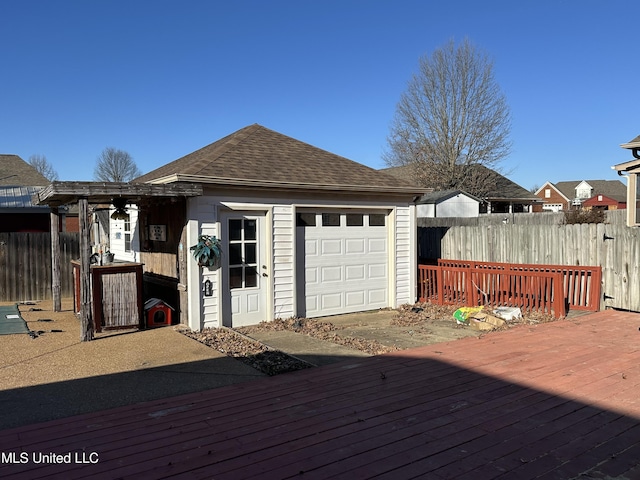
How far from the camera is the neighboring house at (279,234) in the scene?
27.8ft

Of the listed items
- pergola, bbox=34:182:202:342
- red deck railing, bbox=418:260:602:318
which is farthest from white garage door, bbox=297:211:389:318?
pergola, bbox=34:182:202:342

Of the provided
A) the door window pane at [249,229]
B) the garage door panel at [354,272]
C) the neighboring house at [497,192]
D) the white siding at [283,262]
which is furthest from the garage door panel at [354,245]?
the neighboring house at [497,192]

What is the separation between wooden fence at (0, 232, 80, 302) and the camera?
12.1 metres

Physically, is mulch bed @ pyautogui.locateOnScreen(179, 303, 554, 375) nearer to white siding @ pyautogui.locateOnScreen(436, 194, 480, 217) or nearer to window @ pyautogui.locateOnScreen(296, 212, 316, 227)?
window @ pyautogui.locateOnScreen(296, 212, 316, 227)

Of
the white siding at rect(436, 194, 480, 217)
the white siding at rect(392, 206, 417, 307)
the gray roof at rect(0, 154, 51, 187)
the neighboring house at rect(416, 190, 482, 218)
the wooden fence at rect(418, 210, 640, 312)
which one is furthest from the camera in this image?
the white siding at rect(436, 194, 480, 217)

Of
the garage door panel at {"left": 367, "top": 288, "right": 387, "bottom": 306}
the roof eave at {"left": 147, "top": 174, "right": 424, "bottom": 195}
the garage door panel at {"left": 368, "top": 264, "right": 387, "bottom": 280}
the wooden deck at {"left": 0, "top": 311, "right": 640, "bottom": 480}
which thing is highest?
the roof eave at {"left": 147, "top": 174, "right": 424, "bottom": 195}

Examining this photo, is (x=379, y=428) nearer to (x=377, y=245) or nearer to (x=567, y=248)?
(x=377, y=245)

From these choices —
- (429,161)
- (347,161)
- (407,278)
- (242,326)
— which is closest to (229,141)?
(347,161)

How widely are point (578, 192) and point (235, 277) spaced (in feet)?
175

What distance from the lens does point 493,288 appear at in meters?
10.4

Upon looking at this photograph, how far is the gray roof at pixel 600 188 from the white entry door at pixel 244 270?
158 ft

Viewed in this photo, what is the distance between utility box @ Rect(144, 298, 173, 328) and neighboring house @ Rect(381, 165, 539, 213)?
75.5ft

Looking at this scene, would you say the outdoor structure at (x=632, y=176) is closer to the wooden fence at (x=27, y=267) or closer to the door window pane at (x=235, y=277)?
the door window pane at (x=235, y=277)

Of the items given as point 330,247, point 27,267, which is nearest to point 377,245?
point 330,247
